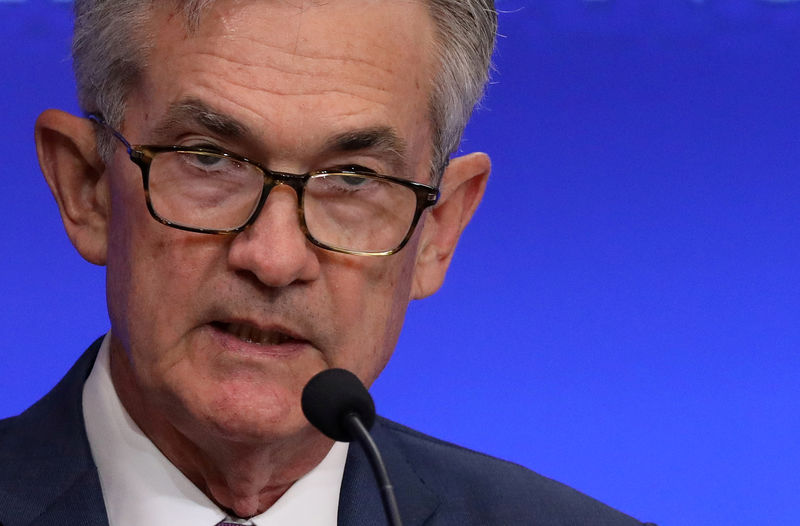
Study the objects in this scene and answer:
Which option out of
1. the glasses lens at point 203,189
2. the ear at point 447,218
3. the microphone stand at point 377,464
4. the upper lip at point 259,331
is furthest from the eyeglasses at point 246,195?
the microphone stand at point 377,464

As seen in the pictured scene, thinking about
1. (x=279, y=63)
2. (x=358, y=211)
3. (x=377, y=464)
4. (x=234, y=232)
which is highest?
(x=279, y=63)

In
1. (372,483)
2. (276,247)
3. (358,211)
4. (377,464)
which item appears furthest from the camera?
(372,483)

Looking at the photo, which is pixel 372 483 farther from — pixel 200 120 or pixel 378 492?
pixel 200 120

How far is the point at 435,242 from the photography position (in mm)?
1922

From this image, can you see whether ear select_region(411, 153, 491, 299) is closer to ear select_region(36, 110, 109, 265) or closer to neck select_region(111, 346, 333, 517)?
neck select_region(111, 346, 333, 517)

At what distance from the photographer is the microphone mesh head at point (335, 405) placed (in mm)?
1269

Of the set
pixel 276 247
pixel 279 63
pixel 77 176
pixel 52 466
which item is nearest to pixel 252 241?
pixel 276 247

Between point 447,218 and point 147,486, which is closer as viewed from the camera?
point 147,486

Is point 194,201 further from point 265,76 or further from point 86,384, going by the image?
point 86,384

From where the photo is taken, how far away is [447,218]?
1.94m

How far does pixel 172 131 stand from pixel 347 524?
67cm

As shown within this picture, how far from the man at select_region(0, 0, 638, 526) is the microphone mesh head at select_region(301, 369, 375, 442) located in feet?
0.84

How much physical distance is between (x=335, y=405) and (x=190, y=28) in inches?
24.6

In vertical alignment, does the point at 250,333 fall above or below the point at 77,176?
below
